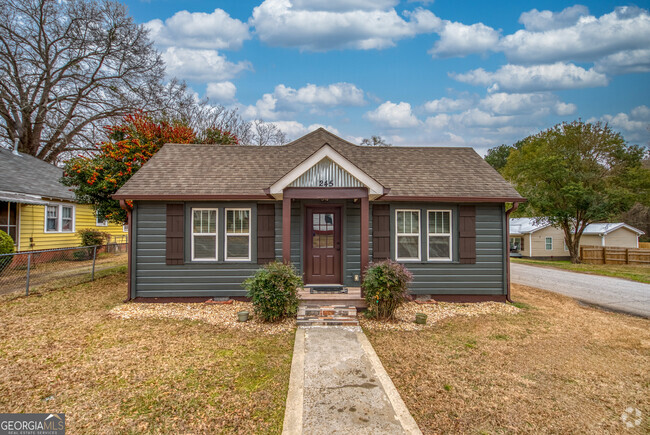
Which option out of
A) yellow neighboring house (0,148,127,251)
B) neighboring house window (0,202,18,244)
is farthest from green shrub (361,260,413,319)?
neighboring house window (0,202,18,244)

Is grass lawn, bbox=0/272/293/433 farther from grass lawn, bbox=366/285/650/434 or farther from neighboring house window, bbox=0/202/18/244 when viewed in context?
neighboring house window, bbox=0/202/18/244

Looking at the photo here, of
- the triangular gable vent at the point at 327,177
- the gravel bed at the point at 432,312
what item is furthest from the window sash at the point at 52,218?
the gravel bed at the point at 432,312

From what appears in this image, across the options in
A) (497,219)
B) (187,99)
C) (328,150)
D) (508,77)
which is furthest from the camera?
(187,99)

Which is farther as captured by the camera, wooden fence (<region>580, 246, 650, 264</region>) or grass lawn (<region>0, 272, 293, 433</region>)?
wooden fence (<region>580, 246, 650, 264</region>)

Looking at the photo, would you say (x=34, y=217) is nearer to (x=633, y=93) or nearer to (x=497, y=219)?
(x=497, y=219)

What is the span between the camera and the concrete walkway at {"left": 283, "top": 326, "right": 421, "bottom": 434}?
9.70 feet

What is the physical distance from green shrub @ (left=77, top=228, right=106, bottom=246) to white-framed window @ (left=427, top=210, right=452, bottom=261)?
16.3 metres

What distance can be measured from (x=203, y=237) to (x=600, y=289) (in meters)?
12.7

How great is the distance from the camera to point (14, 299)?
24.8 feet

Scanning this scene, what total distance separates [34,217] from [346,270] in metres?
14.3

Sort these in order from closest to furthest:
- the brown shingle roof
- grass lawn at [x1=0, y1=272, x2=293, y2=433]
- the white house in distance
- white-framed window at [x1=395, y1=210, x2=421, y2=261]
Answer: grass lawn at [x1=0, y1=272, x2=293, y2=433], the brown shingle roof, white-framed window at [x1=395, y1=210, x2=421, y2=261], the white house in distance

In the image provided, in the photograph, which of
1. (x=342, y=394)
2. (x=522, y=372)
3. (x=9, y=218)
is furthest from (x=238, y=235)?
(x=9, y=218)

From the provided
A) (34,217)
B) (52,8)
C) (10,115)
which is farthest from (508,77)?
(10,115)

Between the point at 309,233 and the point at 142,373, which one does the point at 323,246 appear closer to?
the point at 309,233
